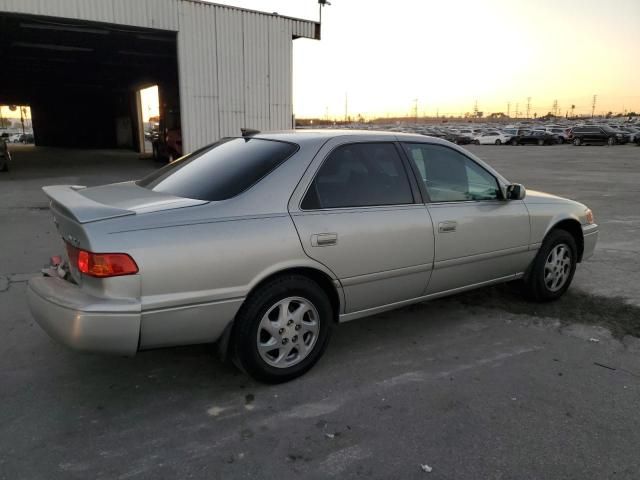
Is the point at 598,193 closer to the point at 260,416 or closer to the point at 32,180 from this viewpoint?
the point at 260,416

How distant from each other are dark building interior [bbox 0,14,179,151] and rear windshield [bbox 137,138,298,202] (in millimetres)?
11694

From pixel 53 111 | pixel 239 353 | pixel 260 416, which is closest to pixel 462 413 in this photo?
pixel 260 416

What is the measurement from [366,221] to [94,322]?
1.79 m

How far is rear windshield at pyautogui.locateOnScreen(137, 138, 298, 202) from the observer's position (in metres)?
3.14

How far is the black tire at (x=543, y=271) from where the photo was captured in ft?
14.9

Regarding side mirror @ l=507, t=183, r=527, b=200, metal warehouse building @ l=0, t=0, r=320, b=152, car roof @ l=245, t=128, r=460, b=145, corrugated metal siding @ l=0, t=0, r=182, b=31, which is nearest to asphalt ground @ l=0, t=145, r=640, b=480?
side mirror @ l=507, t=183, r=527, b=200

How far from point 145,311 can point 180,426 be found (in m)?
0.69

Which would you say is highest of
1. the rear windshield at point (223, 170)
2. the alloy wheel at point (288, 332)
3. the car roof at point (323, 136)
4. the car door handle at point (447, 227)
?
the car roof at point (323, 136)

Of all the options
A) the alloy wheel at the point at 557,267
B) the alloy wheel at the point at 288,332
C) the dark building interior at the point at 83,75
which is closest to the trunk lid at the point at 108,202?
the alloy wheel at the point at 288,332

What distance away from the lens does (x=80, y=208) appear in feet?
9.37

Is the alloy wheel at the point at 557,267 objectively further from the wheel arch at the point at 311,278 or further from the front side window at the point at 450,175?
the wheel arch at the point at 311,278

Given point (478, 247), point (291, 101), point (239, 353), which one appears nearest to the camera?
point (239, 353)

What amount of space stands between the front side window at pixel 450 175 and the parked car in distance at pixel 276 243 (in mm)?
12

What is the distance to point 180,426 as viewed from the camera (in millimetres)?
2756
